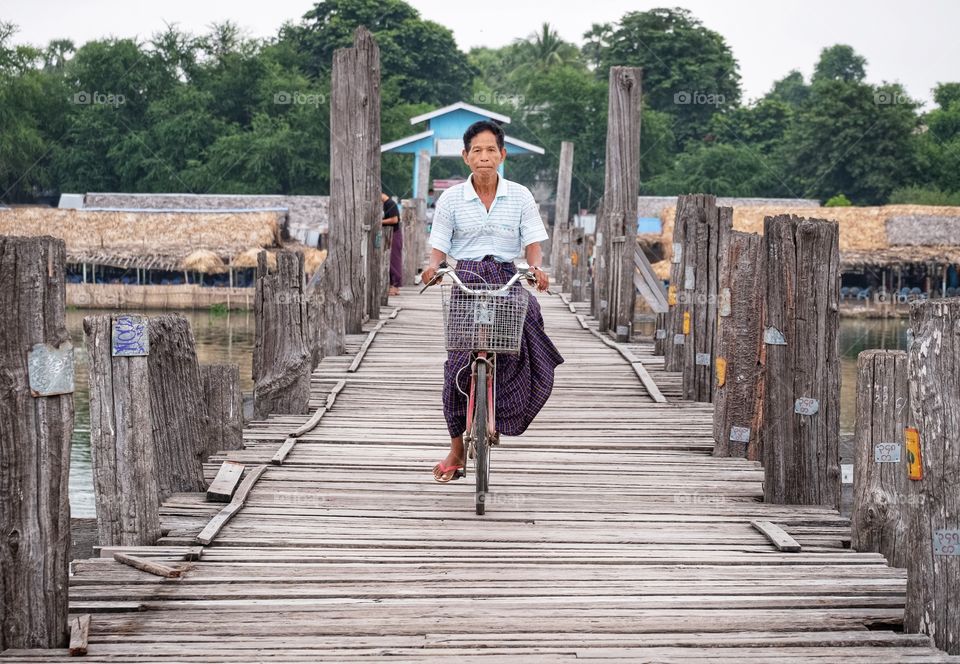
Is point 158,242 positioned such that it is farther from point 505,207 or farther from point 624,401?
point 505,207

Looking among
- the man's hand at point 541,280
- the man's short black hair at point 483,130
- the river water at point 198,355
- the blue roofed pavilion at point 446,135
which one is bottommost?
the river water at point 198,355


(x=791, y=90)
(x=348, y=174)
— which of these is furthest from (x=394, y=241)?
(x=791, y=90)

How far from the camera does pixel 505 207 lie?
240 inches

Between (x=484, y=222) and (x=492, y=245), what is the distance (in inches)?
4.5

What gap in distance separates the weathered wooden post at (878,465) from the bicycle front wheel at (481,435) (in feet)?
5.12

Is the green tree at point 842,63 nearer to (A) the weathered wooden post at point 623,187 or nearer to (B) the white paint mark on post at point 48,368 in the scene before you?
(A) the weathered wooden post at point 623,187

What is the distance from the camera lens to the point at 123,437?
5039 millimetres

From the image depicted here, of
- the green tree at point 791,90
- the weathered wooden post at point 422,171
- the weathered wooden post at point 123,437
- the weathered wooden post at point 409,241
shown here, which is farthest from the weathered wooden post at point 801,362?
the green tree at point 791,90

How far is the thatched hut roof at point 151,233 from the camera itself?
32594 mm

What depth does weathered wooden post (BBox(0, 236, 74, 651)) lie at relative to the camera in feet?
12.6

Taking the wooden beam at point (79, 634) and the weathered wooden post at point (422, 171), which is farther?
the weathered wooden post at point (422, 171)

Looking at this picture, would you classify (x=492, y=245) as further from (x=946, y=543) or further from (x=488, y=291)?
(x=946, y=543)

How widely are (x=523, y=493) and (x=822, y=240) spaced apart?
5.96ft

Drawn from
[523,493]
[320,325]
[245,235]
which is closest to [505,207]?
[523,493]
